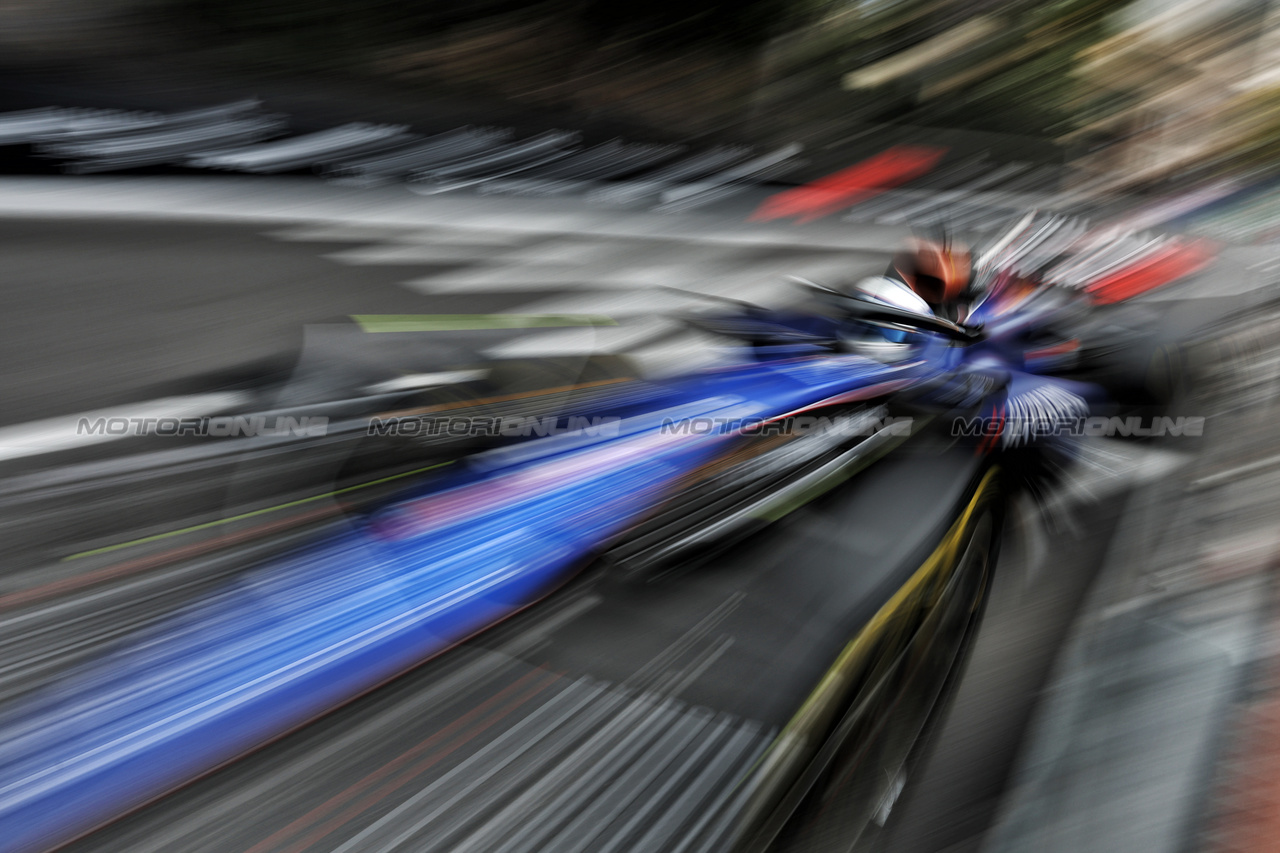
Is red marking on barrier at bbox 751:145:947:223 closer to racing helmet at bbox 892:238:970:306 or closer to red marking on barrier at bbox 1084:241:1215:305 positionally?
red marking on barrier at bbox 1084:241:1215:305

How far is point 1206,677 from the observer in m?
1.78

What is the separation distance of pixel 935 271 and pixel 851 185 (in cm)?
653

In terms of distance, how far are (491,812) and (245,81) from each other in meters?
5.70

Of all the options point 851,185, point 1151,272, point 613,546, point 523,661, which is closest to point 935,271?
point 1151,272

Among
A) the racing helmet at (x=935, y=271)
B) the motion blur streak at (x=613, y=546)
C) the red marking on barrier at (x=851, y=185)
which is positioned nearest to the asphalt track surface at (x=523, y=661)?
the motion blur streak at (x=613, y=546)

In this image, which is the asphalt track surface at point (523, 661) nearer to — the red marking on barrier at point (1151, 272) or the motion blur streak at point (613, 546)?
the motion blur streak at point (613, 546)

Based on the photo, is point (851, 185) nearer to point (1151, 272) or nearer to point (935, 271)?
point (1151, 272)

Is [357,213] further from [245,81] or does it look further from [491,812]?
[491,812]

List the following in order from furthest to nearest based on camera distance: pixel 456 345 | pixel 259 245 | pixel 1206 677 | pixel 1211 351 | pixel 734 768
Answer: pixel 259 245
pixel 1211 351
pixel 456 345
pixel 1206 677
pixel 734 768

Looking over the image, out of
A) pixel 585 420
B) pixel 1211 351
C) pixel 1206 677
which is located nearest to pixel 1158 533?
pixel 1206 677

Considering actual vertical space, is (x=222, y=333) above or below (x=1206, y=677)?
above

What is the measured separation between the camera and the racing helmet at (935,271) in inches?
109

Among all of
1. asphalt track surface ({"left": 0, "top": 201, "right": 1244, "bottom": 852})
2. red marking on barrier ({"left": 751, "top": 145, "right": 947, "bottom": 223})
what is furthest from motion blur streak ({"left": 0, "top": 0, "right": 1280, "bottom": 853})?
red marking on barrier ({"left": 751, "top": 145, "right": 947, "bottom": 223})

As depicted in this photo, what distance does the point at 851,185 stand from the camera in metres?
8.98
